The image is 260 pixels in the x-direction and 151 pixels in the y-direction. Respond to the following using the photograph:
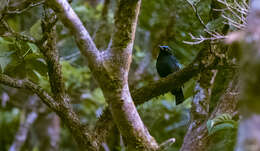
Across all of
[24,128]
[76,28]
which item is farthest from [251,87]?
[24,128]

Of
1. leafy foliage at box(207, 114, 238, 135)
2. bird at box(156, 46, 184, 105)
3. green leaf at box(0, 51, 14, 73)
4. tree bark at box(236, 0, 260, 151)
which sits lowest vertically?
leafy foliage at box(207, 114, 238, 135)

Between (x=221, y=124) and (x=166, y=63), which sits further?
(x=166, y=63)

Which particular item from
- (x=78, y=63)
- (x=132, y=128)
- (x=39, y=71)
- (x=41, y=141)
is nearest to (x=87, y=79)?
(x=78, y=63)

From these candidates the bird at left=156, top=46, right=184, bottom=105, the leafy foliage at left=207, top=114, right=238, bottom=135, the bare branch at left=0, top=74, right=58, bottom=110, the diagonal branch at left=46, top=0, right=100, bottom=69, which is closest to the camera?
the diagonal branch at left=46, top=0, right=100, bottom=69

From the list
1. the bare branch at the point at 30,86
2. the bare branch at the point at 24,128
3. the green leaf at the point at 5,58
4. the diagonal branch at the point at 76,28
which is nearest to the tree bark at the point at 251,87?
the diagonal branch at the point at 76,28

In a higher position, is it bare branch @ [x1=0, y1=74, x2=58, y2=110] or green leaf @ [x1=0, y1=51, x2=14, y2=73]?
green leaf @ [x1=0, y1=51, x2=14, y2=73]

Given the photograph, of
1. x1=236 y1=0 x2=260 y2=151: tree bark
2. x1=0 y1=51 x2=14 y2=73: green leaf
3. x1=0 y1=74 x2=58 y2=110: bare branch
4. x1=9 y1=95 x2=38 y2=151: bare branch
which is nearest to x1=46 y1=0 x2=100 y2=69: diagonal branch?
x1=0 y1=74 x2=58 y2=110: bare branch

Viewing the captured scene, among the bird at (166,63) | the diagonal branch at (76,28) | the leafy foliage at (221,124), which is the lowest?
the leafy foliage at (221,124)

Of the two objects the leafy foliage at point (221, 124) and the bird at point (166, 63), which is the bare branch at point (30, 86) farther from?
the bird at point (166, 63)

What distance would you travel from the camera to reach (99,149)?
289 cm

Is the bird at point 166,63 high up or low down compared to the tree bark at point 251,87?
up

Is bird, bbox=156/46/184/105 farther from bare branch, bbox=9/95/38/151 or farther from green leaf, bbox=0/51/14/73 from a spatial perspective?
bare branch, bbox=9/95/38/151

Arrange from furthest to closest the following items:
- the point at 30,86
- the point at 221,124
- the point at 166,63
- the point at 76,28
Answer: the point at 166,63 → the point at 30,86 → the point at 221,124 → the point at 76,28

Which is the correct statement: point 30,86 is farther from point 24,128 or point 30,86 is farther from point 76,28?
point 24,128
